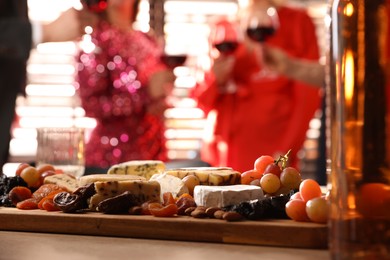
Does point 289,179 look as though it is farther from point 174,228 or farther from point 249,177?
point 174,228

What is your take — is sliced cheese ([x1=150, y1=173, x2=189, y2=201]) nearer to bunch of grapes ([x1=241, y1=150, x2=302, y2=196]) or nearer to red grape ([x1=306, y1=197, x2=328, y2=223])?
bunch of grapes ([x1=241, y1=150, x2=302, y2=196])

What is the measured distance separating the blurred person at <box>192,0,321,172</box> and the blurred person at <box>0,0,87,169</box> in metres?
0.93

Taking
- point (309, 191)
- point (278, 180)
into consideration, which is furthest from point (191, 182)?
point (309, 191)

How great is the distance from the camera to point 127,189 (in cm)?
102

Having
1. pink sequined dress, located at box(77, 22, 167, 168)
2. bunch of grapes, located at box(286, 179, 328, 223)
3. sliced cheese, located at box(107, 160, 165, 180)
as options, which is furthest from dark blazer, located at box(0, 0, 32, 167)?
bunch of grapes, located at box(286, 179, 328, 223)

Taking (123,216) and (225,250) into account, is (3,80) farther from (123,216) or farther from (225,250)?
(225,250)

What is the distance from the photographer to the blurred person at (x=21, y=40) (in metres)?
2.53

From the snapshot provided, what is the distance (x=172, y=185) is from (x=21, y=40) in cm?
159

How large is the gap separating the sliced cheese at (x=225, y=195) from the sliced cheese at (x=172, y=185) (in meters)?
0.11

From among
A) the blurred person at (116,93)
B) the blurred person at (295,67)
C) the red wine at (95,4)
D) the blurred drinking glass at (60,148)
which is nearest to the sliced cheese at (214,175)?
the blurred drinking glass at (60,148)

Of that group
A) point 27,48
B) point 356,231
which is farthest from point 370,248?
point 27,48

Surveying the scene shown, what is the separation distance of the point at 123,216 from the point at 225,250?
0.60 ft

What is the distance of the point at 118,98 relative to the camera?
313cm

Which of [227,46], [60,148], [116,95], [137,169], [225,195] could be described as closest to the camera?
[225,195]
